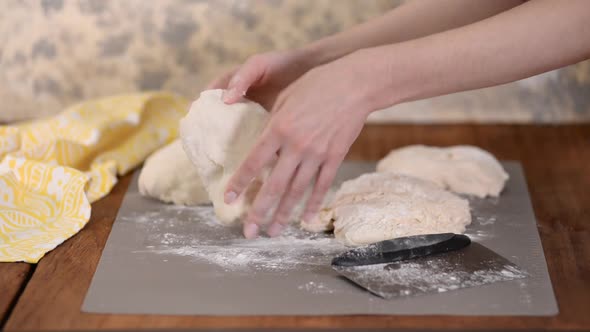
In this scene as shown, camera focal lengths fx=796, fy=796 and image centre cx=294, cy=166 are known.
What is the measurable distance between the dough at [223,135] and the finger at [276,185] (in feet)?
0.55

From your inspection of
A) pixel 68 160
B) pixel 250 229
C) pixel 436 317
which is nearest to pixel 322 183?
pixel 250 229

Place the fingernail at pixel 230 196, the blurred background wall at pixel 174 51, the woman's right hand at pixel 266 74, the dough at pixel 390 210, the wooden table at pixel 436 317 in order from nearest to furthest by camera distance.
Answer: the wooden table at pixel 436 317
the fingernail at pixel 230 196
the dough at pixel 390 210
the woman's right hand at pixel 266 74
the blurred background wall at pixel 174 51

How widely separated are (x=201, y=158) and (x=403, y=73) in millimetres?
408

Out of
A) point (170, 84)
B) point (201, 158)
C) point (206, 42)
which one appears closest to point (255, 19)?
point (206, 42)

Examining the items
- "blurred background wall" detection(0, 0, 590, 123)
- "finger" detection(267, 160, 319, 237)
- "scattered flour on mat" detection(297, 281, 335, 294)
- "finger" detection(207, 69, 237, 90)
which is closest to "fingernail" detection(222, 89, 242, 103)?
"finger" detection(207, 69, 237, 90)

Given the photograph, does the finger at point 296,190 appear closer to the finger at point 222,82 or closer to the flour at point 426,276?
the flour at point 426,276

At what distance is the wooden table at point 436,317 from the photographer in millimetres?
1102

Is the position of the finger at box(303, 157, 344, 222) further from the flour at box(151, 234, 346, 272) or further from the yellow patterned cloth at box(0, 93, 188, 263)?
the yellow patterned cloth at box(0, 93, 188, 263)

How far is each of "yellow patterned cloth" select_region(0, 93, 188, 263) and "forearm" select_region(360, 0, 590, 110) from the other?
641mm

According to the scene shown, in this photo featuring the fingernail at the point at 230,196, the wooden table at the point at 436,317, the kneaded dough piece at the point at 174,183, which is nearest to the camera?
the wooden table at the point at 436,317

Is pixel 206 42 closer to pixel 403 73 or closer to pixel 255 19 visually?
pixel 255 19

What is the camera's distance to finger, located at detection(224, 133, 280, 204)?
1150mm

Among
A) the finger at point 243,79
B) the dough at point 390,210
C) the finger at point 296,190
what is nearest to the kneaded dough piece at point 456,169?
the dough at point 390,210

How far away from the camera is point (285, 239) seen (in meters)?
1.38
